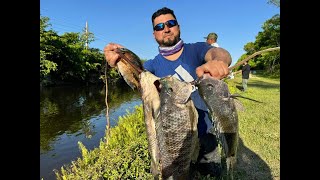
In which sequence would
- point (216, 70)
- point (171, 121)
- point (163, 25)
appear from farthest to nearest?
point (163, 25)
point (171, 121)
point (216, 70)

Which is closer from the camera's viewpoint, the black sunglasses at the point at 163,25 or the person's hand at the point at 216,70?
the person's hand at the point at 216,70

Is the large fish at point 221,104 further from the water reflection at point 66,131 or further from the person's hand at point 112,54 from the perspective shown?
the water reflection at point 66,131

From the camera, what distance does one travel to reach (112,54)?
118 inches

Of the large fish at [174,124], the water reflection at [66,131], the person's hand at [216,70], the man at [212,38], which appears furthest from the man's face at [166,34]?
the man at [212,38]

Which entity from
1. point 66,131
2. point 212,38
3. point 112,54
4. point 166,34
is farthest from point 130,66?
point 66,131

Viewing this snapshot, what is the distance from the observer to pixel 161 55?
12.1 ft

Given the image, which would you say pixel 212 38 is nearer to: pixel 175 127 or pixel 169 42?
pixel 169 42

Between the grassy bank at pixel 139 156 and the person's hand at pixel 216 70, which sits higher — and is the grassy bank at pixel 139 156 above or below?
below

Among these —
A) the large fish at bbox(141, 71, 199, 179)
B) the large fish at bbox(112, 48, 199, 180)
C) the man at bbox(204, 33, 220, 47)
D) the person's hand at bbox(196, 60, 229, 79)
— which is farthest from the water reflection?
the person's hand at bbox(196, 60, 229, 79)

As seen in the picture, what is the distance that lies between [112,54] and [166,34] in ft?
2.72

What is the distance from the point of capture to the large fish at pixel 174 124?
2.37 meters

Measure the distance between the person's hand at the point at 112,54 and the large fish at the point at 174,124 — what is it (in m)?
0.57

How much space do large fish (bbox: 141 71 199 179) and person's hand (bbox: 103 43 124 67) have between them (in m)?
0.57
